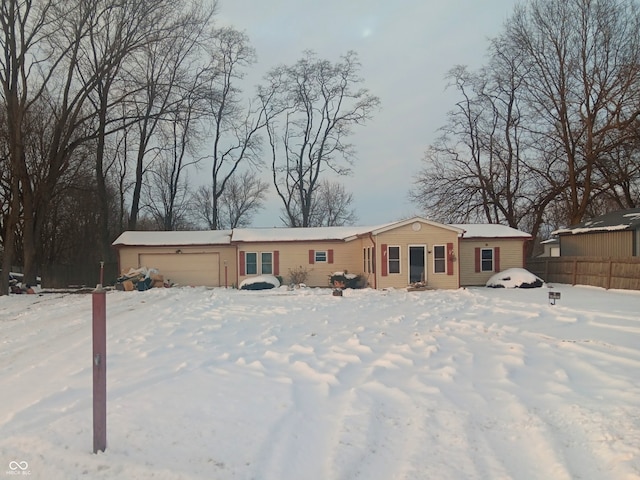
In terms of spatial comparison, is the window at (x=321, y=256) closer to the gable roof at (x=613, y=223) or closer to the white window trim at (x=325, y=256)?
the white window trim at (x=325, y=256)

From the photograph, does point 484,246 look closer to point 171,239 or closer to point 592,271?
point 592,271

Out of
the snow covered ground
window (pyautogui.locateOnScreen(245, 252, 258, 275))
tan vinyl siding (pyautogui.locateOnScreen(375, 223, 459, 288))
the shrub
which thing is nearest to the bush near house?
tan vinyl siding (pyautogui.locateOnScreen(375, 223, 459, 288))

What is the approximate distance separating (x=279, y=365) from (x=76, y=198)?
3349cm

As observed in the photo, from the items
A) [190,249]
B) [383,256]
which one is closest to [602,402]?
[383,256]

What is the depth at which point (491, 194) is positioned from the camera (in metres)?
33.8

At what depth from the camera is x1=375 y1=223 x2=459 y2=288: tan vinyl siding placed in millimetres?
23188

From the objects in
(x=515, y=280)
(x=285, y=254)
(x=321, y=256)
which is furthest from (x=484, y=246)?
(x=285, y=254)

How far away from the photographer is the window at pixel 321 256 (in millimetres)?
26234

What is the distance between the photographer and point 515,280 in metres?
23.5

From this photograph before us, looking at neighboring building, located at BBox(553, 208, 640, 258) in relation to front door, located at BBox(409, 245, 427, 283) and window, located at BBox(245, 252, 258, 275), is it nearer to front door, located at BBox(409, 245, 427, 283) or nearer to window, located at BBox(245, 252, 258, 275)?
front door, located at BBox(409, 245, 427, 283)

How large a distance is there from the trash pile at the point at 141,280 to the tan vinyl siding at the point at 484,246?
14.6 meters

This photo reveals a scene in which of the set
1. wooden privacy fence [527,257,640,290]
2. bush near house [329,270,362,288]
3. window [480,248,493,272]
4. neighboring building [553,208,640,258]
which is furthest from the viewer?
window [480,248,493,272]

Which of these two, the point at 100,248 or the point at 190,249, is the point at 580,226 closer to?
the point at 190,249

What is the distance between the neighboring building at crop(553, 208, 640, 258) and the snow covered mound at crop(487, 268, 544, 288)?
336cm
